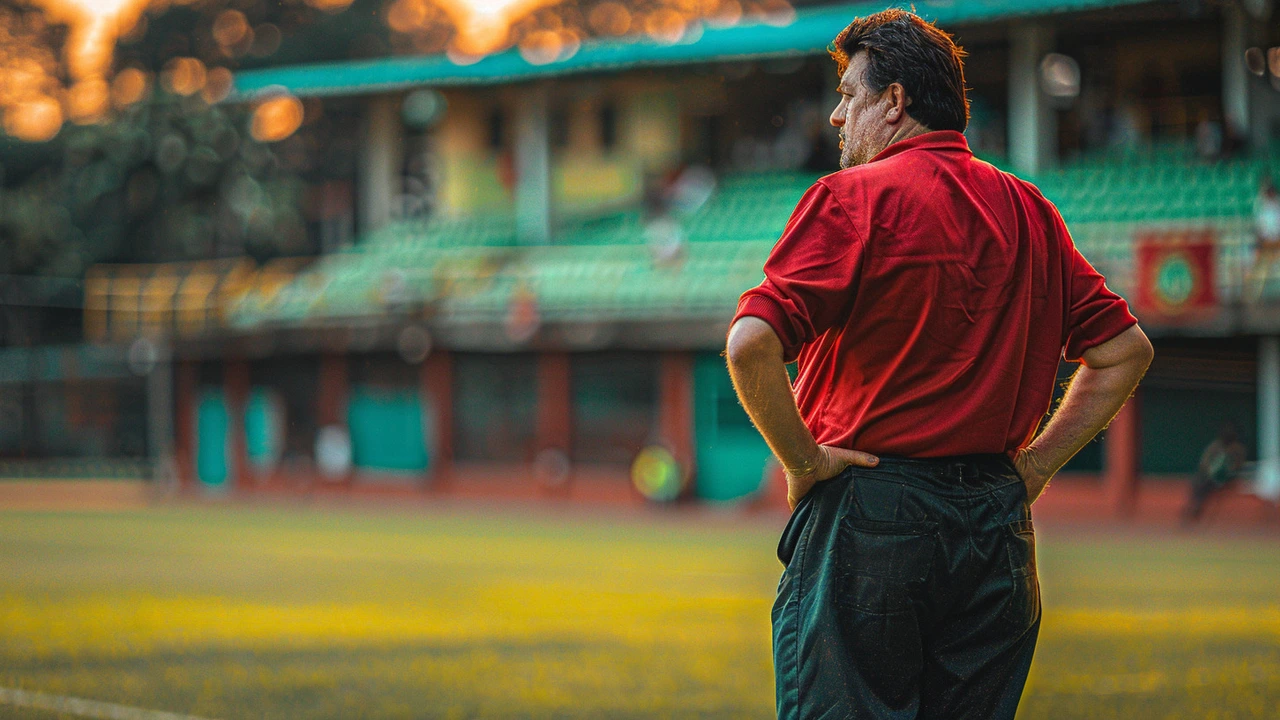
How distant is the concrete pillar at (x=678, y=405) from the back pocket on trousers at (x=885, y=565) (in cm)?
2495

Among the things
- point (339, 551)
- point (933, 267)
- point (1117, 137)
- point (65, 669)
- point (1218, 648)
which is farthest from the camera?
point (1117, 137)

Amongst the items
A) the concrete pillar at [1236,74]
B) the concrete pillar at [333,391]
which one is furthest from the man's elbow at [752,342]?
the concrete pillar at [333,391]

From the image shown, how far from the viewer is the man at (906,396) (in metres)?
2.85

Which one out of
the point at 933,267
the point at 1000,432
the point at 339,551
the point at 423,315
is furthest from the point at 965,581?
the point at 423,315

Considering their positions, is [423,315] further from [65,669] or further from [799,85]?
[65,669]

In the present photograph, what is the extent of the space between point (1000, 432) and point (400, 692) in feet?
18.3

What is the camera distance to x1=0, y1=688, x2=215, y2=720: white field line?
7262 millimetres

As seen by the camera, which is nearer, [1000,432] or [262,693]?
[1000,432]

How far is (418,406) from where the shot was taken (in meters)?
32.7

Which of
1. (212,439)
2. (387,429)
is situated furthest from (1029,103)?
(212,439)

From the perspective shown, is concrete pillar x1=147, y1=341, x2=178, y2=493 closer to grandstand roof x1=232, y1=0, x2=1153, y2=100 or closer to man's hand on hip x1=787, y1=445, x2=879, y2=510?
grandstand roof x1=232, y1=0, x2=1153, y2=100

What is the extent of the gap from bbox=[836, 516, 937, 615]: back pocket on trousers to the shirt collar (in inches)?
26.5

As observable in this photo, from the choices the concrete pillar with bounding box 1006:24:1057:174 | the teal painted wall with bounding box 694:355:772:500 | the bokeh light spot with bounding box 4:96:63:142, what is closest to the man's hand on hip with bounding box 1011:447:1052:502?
the teal painted wall with bounding box 694:355:772:500

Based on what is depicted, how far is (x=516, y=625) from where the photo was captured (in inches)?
439
